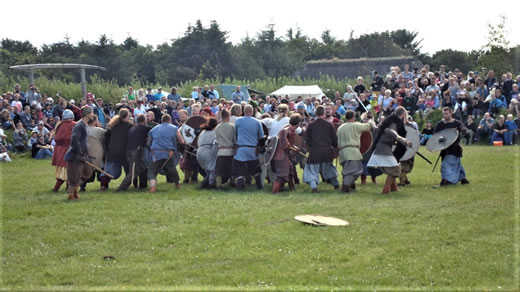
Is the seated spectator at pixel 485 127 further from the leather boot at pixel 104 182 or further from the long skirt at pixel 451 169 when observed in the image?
the leather boot at pixel 104 182

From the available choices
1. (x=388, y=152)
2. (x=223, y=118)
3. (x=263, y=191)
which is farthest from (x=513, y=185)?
(x=223, y=118)

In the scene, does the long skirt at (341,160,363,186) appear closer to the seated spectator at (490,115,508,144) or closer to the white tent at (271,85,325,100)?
the seated spectator at (490,115,508,144)

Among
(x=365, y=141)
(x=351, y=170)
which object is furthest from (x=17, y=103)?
(x=351, y=170)

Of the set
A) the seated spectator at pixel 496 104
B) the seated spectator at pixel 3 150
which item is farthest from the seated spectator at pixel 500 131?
the seated spectator at pixel 3 150

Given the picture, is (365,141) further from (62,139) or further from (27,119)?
(27,119)

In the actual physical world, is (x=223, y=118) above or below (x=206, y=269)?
above

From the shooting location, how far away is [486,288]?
305 inches

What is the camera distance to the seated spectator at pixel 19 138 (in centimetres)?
2498

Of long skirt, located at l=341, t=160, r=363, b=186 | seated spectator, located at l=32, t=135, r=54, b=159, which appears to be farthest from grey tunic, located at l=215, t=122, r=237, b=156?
seated spectator, located at l=32, t=135, r=54, b=159

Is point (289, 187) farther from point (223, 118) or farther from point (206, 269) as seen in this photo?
point (206, 269)

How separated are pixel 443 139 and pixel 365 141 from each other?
162 centimetres

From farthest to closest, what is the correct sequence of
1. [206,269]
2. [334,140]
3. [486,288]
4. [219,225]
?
[334,140], [219,225], [206,269], [486,288]

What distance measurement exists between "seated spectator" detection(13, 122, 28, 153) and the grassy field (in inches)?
400

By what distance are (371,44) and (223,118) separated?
45.5 m
